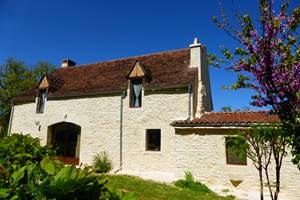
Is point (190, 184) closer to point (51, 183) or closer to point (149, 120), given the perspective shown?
point (149, 120)

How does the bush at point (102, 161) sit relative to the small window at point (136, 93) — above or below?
below

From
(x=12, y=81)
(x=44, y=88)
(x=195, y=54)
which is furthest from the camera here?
(x=12, y=81)

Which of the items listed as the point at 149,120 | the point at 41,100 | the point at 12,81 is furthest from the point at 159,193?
the point at 12,81

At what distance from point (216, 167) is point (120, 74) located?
9.19 metres

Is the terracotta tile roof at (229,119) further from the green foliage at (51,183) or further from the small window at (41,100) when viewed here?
the small window at (41,100)

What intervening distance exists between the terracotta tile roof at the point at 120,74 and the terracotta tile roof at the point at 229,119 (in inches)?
91.0

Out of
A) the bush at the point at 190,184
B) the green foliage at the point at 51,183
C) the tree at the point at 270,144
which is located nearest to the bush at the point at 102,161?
the bush at the point at 190,184

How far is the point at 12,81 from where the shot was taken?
32312mm

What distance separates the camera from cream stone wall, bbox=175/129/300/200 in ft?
34.2

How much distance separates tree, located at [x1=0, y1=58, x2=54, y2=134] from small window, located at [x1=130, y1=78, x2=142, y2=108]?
20995 millimetres

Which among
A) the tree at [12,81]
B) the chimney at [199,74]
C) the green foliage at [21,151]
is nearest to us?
the green foliage at [21,151]

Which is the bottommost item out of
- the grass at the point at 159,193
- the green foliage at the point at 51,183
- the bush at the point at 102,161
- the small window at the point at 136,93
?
the grass at the point at 159,193

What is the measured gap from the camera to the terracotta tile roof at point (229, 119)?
11414 mm

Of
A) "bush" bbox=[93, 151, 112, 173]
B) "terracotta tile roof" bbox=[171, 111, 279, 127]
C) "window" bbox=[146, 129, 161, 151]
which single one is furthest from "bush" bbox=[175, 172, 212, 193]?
"bush" bbox=[93, 151, 112, 173]
